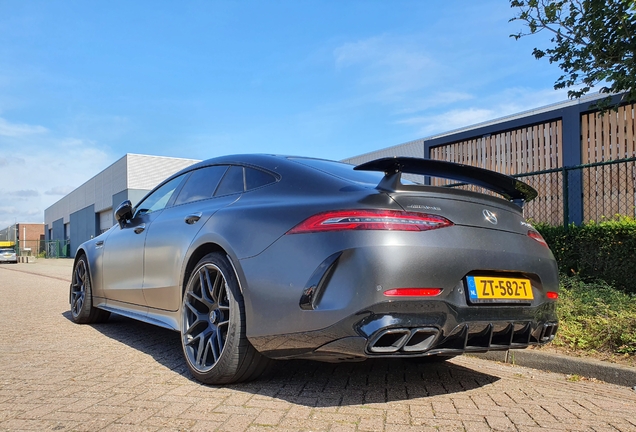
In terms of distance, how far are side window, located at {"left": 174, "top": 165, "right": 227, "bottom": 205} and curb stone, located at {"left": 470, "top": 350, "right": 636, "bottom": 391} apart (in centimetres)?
263

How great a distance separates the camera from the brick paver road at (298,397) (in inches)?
106

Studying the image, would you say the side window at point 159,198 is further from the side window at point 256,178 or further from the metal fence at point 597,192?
the metal fence at point 597,192

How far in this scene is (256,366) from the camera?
3.22m

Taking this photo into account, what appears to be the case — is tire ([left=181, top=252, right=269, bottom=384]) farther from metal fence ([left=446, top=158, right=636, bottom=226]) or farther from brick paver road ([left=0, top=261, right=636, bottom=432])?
metal fence ([left=446, top=158, right=636, bottom=226])

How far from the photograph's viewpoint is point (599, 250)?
6621 mm

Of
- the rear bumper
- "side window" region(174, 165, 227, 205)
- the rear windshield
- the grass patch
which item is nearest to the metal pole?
the grass patch

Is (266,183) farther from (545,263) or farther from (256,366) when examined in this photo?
(545,263)

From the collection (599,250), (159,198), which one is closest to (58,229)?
(159,198)

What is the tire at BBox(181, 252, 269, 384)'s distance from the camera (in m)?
3.14

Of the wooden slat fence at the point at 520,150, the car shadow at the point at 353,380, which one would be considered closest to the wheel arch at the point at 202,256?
the car shadow at the point at 353,380

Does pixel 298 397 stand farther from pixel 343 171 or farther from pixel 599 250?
pixel 599 250

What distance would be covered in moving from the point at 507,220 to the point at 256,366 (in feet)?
5.60

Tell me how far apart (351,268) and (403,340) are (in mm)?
428

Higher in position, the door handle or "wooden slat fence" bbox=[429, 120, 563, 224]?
"wooden slat fence" bbox=[429, 120, 563, 224]
